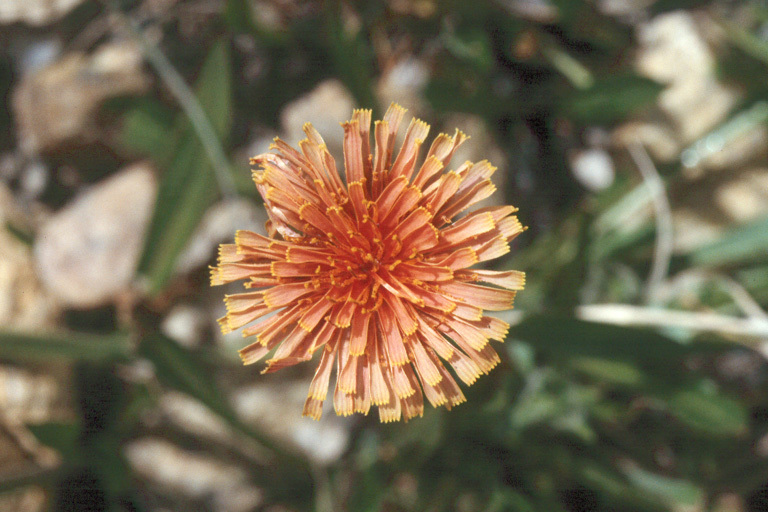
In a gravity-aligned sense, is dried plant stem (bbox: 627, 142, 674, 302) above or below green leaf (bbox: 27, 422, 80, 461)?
above

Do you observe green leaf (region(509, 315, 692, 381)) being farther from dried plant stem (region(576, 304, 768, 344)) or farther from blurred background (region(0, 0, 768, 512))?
blurred background (region(0, 0, 768, 512))

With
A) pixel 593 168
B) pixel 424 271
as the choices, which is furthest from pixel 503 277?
pixel 593 168

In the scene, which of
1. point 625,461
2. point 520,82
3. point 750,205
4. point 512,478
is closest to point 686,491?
point 625,461

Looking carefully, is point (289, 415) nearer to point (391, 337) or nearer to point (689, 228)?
point (391, 337)

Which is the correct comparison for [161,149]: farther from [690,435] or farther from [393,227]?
[690,435]

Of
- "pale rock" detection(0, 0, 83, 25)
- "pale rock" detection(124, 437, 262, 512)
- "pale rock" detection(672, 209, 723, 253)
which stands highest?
"pale rock" detection(0, 0, 83, 25)

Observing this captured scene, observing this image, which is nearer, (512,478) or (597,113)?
(512,478)

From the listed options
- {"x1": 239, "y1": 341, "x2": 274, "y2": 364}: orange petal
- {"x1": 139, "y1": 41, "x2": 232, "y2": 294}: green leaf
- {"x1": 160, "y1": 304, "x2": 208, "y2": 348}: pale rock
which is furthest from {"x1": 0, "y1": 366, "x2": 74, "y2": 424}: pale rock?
{"x1": 239, "y1": 341, "x2": 274, "y2": 364}: orange petal

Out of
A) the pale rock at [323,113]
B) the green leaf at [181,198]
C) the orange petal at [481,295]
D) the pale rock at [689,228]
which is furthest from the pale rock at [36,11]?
the pale rock at [689,228]
